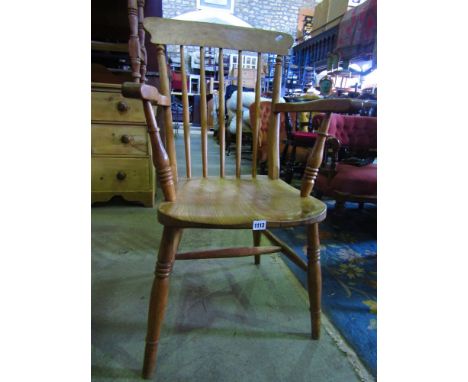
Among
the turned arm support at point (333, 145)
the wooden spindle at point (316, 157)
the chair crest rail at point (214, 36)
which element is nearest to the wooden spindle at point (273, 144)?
the chair crest rail at point (214, 36)

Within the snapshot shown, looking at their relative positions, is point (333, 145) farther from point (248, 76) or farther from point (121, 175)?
point (248, 76)

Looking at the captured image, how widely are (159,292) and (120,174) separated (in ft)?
4.19

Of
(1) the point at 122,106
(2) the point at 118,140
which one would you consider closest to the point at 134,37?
(1) the point at 122,106

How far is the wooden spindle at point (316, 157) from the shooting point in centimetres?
78

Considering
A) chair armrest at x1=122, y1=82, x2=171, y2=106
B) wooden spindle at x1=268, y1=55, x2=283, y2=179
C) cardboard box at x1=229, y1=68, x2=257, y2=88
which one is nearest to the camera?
chair armrest at x1=122, y1=82, x2=171, y2=106

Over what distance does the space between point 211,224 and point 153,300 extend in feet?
0.84

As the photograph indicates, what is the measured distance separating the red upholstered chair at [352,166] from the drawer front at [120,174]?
112 centimetres

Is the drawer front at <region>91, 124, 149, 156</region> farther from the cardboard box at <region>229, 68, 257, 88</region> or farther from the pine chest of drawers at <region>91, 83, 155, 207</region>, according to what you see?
the cardboard box at <region>229, 68, 257, 88</region>

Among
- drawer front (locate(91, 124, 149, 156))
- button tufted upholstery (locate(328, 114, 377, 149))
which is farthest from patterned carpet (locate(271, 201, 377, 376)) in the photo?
drawer front (locate(91, 124, 149, 156))

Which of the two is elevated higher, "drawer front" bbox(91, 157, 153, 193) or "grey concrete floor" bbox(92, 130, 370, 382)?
"drawer front" bbox(91, 157, 153, 193)

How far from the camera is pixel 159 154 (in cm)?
67

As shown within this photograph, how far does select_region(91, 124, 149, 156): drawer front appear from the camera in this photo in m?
1.74

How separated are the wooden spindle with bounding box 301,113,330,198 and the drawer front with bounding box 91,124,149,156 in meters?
1.25
